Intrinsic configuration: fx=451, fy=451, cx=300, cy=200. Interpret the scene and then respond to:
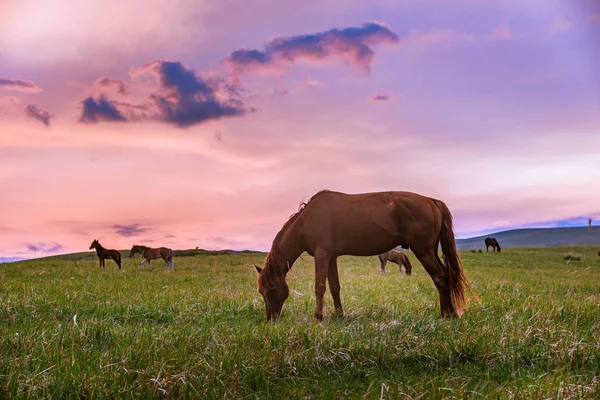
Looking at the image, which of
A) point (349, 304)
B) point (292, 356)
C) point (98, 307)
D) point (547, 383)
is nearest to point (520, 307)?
point (349, 304)

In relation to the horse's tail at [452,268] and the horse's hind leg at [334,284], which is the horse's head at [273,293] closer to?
the horse's hind leg at [334,284]

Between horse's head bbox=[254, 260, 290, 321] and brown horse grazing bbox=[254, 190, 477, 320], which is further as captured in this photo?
brown horse grazing bbox=[254, 190, 477, 320]

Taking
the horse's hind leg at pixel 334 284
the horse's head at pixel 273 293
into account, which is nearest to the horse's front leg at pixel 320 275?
the horse's hind leg at pixel 334 284

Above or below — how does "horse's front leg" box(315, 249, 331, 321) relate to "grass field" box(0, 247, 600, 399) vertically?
above

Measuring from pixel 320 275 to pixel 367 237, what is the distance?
3.99 ft

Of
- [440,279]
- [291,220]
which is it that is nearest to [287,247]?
[291,220]

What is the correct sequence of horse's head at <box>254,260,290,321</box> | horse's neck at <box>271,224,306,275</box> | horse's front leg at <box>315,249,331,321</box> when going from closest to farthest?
1. horse's front leg at <box>315,249,331,321</box>
2. horse's head at <box>254,260,290,321</box>
3. horse's neck at <box>271,224,306,275</box>

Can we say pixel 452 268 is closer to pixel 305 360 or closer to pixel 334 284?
pixel 334 284

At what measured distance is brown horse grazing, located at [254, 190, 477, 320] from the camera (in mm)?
8641

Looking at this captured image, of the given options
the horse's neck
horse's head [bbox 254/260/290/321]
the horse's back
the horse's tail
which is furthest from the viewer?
the horse's neck

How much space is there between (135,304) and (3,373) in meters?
4.74

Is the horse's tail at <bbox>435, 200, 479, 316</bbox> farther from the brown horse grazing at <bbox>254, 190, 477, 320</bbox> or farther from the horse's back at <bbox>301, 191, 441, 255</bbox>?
the horse's back at <bbox>301, 191, 441, 255</bbox>

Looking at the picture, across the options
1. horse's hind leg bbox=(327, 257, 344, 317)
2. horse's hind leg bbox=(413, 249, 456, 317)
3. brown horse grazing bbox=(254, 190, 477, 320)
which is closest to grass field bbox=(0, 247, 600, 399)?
horse's hind leg bbox=(327, 257, 344, 317)

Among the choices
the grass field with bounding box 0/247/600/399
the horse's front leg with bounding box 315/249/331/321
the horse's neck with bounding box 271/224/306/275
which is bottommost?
the grass field with bounding box 0/247/600/399
